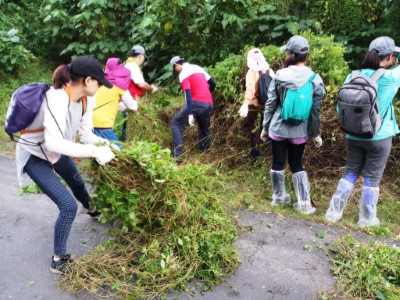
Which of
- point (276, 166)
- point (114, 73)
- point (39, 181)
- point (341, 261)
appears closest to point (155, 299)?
point (39, 181)

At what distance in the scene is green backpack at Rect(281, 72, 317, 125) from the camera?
401cm

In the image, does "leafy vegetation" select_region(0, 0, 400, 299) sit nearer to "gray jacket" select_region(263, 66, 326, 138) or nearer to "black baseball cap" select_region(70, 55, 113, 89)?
"black baseball cap" select_region(70, 55, 113, 89)

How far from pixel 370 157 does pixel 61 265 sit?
301 centimetres

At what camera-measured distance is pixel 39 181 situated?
10.5 feet

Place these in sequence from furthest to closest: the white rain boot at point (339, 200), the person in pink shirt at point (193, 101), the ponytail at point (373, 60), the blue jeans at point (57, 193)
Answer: the person in pink shirt at point (193, 101) → the white rain boot at point (339, 200) → the ponytail at point (373, 60) → the blue jeans at point (57, 193)

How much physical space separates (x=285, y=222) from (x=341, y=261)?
80 centimetres

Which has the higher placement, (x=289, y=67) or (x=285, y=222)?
(x=289, y=67)

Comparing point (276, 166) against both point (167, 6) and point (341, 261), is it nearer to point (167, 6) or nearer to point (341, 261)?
point (341, 261)

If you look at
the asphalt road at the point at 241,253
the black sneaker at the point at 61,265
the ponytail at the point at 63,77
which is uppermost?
the ponytail at the point at 63,77

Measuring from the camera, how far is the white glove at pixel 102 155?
301 centimetres

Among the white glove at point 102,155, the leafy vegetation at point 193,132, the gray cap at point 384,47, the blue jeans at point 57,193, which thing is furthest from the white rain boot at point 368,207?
the blue jeans at point 57,193

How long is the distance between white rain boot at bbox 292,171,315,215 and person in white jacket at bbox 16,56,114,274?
2.14m

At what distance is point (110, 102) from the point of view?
15.4 ft

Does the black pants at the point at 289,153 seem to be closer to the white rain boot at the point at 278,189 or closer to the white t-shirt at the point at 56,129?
the white rain boot at the point at 278,189
